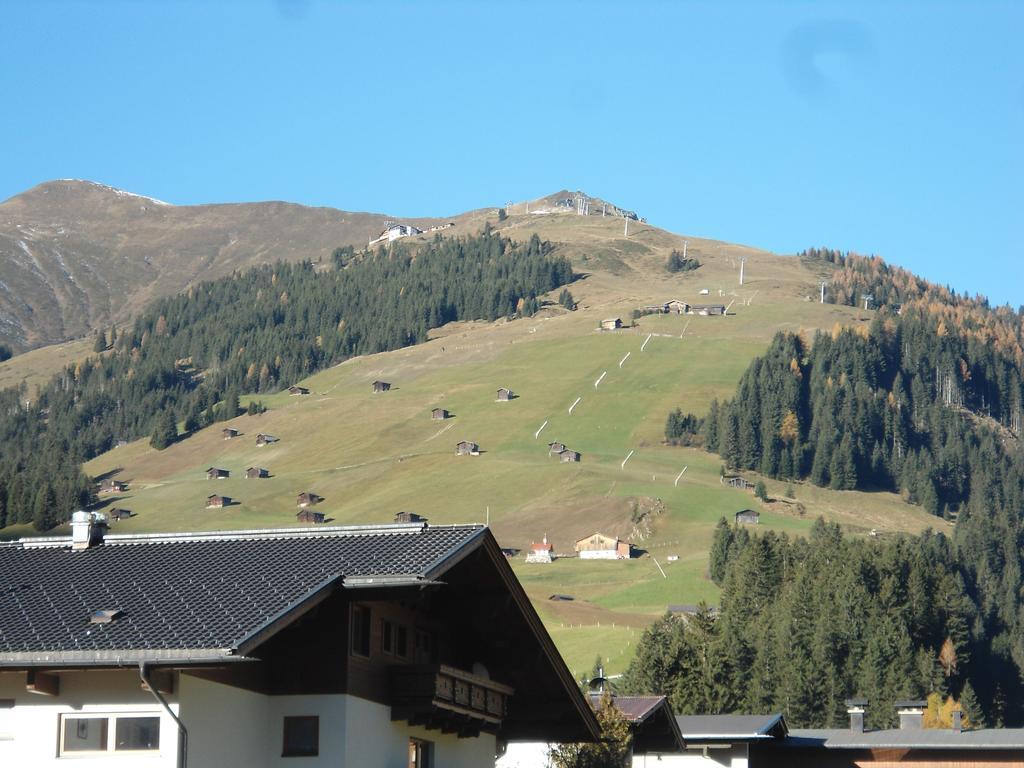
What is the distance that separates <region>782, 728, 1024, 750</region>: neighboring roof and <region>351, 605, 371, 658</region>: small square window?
41.7 metres

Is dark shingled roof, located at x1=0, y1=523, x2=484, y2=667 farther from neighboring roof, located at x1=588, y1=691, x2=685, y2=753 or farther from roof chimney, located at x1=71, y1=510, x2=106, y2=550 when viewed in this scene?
neighboring roof, located at x1=588, y1=691, x2=685, y2=753

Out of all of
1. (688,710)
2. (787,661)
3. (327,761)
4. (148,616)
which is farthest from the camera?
(787,661)

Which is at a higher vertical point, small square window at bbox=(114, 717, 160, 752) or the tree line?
the tree line

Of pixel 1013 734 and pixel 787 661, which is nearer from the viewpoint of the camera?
pixel 1013 734

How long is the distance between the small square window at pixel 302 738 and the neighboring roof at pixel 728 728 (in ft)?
118

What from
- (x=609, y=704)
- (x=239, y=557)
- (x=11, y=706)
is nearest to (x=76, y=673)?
(x=11, y=706)

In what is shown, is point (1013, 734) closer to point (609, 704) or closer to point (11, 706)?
point (609, 704)

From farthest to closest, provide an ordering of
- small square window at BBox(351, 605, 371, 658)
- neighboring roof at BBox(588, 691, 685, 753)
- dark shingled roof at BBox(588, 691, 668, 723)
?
neighboring roof at BBox(588, 691, 685, 753), dark shingled roof at BBox(588, 691, 668, 723), small square window at BBox(351, 605, 371, 658)

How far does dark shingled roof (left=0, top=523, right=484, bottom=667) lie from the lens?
21.4 m

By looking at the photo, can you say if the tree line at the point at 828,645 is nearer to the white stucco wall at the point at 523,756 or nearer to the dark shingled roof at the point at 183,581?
the white stucco wall at the point at 523,756

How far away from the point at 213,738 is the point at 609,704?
80.2 feet

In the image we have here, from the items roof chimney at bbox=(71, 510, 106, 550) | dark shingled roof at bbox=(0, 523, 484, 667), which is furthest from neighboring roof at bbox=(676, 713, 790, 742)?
roof chimney at bbox=(71, 510, 106, 550)

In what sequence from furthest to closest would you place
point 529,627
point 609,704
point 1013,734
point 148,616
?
1. point 1013,734
2. point 609,704
3. point 529,627
4. point 148,616

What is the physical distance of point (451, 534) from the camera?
25.6 m
